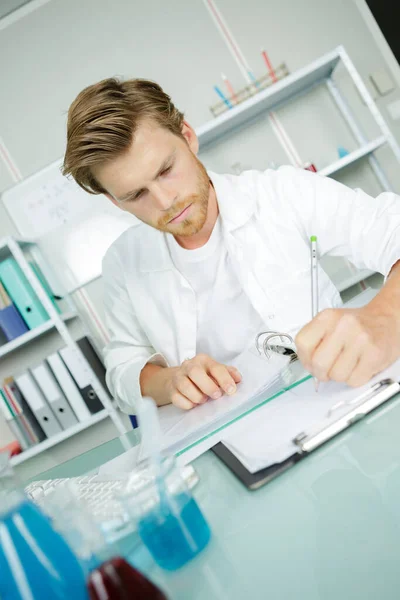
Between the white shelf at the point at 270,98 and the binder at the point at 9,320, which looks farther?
the binder at the point at 9,320

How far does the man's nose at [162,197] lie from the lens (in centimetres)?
118

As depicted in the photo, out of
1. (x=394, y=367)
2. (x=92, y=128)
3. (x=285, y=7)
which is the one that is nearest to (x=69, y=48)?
(x=285, y=7)

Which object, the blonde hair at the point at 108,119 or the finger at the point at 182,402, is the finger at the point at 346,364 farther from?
the blonde hair at the point at 108,119

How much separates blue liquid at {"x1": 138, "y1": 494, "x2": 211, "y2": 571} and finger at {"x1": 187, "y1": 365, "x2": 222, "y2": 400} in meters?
0.40

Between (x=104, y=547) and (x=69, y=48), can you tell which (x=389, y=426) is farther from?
(x=69, y=48)

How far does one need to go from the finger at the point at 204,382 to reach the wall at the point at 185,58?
1.78 metres

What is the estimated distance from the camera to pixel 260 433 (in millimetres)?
678

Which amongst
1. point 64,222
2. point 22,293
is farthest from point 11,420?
point 64,222

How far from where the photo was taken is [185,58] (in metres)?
2.49

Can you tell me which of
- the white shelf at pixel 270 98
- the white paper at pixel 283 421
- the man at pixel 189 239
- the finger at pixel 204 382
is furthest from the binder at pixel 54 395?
the white paper at pixel 283 421

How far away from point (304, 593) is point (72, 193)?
243cm

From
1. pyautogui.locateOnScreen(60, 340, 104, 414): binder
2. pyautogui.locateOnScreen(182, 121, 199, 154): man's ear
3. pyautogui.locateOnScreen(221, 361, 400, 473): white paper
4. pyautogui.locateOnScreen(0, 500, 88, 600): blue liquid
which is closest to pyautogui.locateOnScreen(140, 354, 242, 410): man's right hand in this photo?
pyautogui.locateOnScreen(221, 361, 400, 473): white paper

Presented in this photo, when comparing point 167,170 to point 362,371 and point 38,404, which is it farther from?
point 38,404

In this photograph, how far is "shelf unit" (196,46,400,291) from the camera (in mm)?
2133
